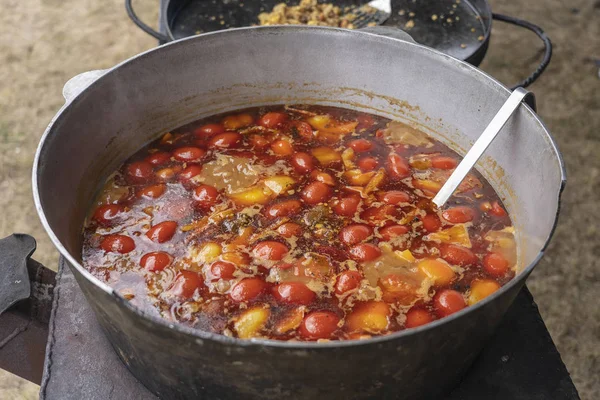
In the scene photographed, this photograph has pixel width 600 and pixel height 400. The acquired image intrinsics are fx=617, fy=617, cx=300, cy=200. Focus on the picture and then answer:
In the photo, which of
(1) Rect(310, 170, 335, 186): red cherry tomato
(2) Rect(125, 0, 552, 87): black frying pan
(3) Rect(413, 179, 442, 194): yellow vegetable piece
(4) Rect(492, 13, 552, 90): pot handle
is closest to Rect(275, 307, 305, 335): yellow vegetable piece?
(1) Rect(310, 170, 335, 186): red cherry tomato

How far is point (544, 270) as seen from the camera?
3666mm

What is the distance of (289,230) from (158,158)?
0.63m

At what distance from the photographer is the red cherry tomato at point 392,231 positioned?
1907 mm

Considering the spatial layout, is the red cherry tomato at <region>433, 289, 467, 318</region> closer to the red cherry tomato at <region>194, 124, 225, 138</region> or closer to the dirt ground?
the red cherry tomato at <region>194, 124, 225, 138</region>

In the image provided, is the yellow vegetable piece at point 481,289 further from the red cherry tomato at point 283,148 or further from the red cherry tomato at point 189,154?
the red cherry tomato at point 189,154

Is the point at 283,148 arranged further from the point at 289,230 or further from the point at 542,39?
the point at 542,39

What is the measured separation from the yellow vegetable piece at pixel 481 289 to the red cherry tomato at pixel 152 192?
1.05m

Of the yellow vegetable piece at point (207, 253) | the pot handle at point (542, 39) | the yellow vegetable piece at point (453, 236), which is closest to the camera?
the yellow vegetable piece at point (207, 253)

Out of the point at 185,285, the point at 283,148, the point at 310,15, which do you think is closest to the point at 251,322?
the point at 185,285

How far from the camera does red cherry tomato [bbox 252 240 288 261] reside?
182cm

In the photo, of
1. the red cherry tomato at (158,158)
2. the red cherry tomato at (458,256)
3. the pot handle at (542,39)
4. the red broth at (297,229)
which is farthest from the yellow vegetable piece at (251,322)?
the pot handle at (542,39)

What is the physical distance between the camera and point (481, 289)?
176 cm

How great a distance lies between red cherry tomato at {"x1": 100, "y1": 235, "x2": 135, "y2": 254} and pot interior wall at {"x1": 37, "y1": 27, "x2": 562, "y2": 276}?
87mm

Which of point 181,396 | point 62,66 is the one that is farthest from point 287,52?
point 62,66
